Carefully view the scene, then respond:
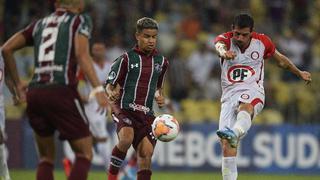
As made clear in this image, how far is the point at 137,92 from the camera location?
1143 centimetres

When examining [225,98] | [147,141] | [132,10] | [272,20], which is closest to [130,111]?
[147,141]

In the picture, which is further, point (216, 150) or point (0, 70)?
point (216, 150)

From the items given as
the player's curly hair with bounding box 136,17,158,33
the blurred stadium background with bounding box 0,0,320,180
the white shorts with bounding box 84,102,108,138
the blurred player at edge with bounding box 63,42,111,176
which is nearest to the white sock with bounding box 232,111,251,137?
the player's curly hair with bounding box 136,17,158,33

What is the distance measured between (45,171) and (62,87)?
2.90 feet

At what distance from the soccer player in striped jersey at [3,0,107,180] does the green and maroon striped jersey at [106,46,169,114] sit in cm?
162

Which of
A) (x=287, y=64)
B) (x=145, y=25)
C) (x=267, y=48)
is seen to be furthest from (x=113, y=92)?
(x=287, y=64)

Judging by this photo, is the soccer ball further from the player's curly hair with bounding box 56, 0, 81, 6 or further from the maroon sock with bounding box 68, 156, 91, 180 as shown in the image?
the player's curly hair with bounding box 56, 0, 81, 6

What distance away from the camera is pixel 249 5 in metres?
24.1

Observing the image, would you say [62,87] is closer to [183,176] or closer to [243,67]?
[243,67]

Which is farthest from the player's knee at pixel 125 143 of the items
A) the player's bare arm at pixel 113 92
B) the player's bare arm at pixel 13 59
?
the player's bare arm at pixel 13 59

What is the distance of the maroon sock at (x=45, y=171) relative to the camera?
9755 mm

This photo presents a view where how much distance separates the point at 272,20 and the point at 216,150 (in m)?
5.36

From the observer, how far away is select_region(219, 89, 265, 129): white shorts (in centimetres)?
1175

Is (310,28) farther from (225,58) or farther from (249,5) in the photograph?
(225,58)
